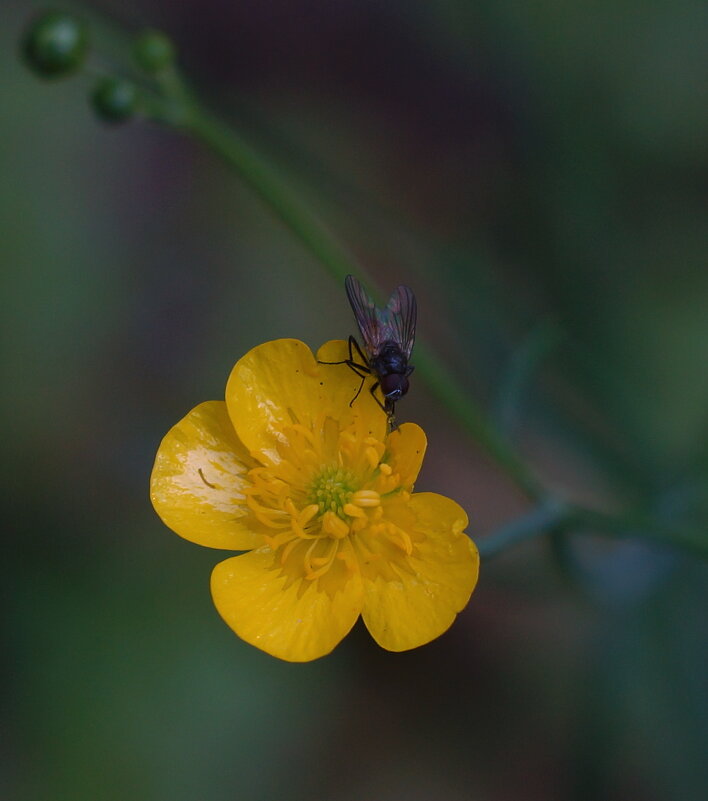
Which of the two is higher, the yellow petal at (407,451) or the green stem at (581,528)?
the green stem at (581,528)

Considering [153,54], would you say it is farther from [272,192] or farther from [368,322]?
[368,322]

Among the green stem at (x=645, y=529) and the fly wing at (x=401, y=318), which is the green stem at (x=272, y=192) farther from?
the green stem at (x=645, y=529)

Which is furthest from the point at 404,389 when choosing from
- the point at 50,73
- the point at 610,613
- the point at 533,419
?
the point at 610,613

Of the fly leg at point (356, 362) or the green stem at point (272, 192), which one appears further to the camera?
the green stem at point (272, 192)

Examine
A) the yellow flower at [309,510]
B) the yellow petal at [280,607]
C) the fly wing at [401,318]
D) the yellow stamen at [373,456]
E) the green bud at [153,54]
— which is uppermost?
the green bud at [153,54]

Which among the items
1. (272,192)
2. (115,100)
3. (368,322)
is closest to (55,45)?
(115,100)

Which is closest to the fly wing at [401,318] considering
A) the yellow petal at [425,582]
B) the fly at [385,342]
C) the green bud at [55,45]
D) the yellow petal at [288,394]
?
the fly at [385,342]

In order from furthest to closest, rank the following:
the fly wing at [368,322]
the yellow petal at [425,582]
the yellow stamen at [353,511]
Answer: the fly wing at [368,322]
the yellow stamen at [353,511]
the yellow petal at [425,582]
